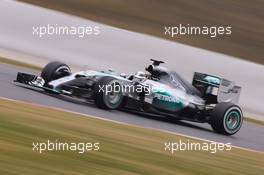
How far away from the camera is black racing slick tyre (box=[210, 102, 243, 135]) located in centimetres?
1173

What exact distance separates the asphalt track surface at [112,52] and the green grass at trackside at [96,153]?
5423 mm

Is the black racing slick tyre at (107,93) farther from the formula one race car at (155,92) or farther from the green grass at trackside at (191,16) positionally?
the green grass at trackside at (191,16)

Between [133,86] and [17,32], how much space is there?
5173 millimetres

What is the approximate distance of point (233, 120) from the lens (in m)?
11.9

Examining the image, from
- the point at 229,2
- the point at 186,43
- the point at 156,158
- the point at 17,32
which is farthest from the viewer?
the point at 229,2

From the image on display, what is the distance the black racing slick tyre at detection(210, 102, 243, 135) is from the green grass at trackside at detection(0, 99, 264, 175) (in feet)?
3.98

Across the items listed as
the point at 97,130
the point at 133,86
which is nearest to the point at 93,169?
the point at 97,130

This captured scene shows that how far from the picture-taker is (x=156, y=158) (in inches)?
328

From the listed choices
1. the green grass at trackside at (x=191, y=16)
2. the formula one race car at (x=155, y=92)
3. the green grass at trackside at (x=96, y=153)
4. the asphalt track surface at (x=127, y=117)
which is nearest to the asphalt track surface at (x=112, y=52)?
the green grass at trackside at (x=191, y=16)

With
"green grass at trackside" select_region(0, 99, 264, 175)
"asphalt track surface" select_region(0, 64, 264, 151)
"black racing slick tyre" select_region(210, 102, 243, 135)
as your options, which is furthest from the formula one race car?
"green grass at trackside" select_region(0, 99, 264, 175)

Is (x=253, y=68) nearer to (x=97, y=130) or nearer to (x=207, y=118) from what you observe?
(x=207, y=118)

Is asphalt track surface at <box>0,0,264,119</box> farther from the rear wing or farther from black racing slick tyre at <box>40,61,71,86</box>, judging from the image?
black racing slick tyre at <box>40,61,71,86</box>

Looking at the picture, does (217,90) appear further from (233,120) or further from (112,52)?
(112,52)

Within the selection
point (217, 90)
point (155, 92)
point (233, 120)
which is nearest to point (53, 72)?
point (155, 92)
